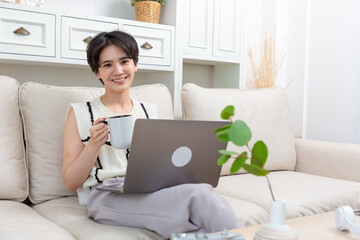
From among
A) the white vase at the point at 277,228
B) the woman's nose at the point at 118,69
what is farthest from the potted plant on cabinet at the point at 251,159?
the woman's nose at the point at 118,69

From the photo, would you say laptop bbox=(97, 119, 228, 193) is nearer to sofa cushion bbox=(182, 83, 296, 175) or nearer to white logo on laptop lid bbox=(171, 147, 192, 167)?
white logo on laptop lid bbox=(171, 147, 192, 167)

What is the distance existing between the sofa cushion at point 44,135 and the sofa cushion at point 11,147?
34 millimetres

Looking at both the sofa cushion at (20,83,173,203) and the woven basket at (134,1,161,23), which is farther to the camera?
the woven basket at (134,1,161,23)

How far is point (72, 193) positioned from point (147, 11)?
1.46 meters

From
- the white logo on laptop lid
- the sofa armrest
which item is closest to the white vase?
the white logo on laptop lid

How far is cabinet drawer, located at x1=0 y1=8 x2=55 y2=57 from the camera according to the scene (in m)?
2.17

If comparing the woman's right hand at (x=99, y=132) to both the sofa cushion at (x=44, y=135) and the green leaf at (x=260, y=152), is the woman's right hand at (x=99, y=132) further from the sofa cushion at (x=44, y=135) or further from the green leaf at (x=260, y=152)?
the green leaf at (x=260, y=152)

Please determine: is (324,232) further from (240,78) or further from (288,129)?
(240,78)

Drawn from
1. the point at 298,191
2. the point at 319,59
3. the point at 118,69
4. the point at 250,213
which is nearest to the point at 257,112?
the point at 298,191

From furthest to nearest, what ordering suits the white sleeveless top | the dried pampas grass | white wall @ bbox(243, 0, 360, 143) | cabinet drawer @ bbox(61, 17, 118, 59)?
1. the dried pampas grass
2. white wall @ bbox(243, 0, 360, 143)
3. cabinet drawer @ bbox(61, 17, 118, 59)
4. the white sleeveless top

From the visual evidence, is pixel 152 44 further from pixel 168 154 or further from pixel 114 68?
pixel 168 154

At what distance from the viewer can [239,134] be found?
30.8 inches

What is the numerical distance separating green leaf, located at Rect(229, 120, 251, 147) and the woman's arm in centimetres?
66

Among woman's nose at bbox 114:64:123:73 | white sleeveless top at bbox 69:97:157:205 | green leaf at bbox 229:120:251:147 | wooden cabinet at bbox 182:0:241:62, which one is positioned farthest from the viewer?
wooden cabinet at bbox 182:0:241:62
